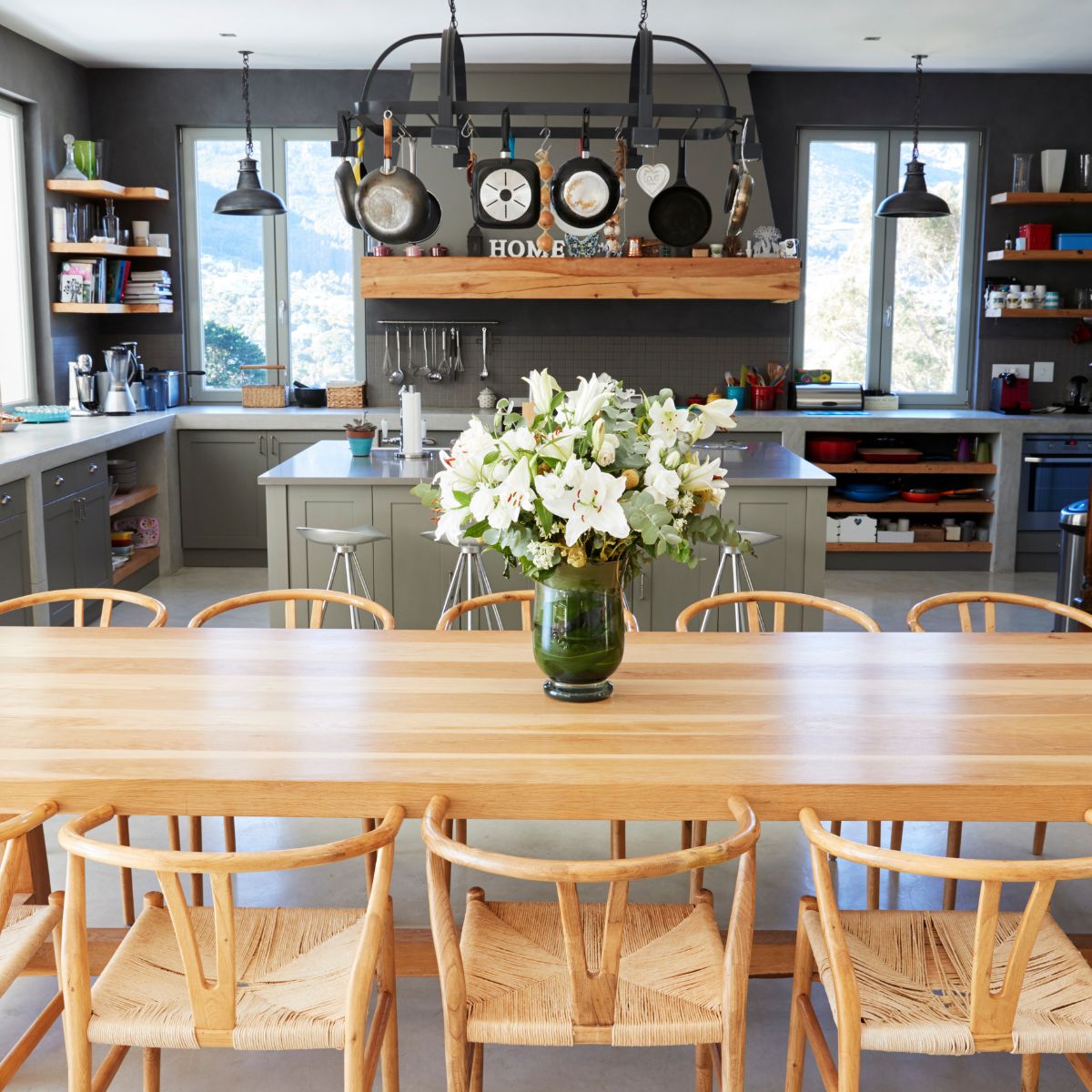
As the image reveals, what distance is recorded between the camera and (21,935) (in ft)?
6.66

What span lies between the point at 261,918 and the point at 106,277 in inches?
233

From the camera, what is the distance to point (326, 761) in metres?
2.04

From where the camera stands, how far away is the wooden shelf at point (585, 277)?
22.4 ft

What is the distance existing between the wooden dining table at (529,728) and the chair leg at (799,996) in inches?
10.2

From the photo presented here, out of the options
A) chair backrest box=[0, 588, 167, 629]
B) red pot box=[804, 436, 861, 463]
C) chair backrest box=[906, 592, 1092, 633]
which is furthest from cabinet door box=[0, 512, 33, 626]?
red pot box=[804, 436, 861, 463]

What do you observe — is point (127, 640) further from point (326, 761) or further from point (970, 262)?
point (970, 262)

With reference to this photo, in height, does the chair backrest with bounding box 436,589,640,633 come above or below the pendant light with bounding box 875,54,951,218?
below

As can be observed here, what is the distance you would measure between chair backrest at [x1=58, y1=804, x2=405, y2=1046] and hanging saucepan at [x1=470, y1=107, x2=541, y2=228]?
2.69 metres

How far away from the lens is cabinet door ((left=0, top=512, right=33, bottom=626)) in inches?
191

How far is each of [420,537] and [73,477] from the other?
5.89 feet

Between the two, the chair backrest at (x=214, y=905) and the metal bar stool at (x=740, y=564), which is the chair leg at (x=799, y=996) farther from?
the metal bar stool at (x=740, y=564)

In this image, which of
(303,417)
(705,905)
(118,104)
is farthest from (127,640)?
(118,104)

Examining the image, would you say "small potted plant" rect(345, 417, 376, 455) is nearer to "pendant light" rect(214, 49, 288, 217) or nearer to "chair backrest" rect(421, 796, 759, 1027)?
"pendant light" rect(214, 49, 288, 217)

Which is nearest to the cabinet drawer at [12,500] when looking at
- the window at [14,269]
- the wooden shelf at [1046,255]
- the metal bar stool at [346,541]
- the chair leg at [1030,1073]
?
the metal bar stool at [346,541]
